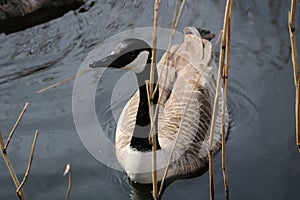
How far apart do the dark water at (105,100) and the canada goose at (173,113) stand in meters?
0.20

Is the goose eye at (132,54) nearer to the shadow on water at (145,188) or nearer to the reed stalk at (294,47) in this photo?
the shadow on water at (145,188)

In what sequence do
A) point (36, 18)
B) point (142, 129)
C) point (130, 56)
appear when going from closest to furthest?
point (130, 56)
point (142, 129)
point (36, 18)

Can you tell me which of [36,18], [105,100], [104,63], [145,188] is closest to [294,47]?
[104,63]

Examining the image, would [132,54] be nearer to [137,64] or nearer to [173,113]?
[137,64]

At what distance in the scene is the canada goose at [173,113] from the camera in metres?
3.77

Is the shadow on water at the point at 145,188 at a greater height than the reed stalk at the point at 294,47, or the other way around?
the reed stalk at the point at 294,47

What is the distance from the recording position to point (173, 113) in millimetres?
4320

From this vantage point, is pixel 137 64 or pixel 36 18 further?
pixel 36 18

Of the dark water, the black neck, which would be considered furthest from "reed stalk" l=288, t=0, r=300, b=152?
the dark water

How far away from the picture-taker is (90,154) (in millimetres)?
4547

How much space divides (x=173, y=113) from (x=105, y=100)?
1045mm

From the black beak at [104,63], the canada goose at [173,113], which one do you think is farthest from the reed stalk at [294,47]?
the black beak at [104,63]

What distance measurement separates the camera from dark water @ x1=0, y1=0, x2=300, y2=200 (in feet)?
13.8

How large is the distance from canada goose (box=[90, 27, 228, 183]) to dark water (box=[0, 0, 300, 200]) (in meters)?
0.20
